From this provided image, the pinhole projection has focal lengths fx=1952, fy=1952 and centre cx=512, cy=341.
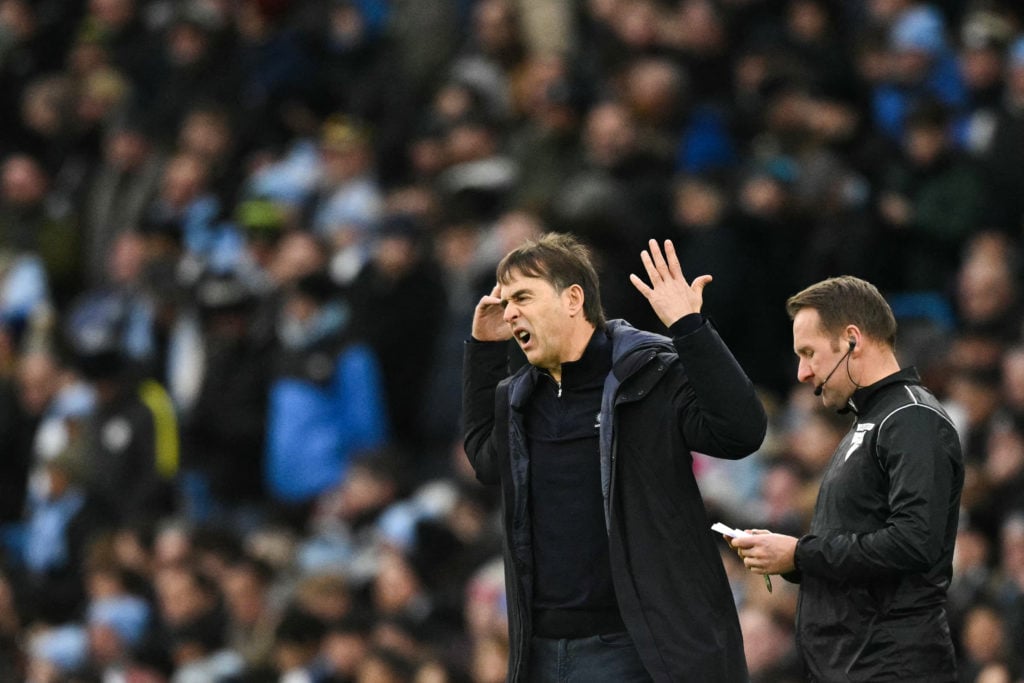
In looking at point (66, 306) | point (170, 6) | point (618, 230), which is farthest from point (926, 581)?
point (170, 6)

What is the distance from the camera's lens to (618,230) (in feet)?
32.1

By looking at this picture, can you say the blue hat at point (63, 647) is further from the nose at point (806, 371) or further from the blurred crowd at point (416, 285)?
the nose at point (806, 371)

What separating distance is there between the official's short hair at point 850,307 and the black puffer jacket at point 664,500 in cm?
35

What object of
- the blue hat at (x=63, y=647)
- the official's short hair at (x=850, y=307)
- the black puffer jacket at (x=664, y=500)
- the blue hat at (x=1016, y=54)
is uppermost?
the blue hat at (x=1016, y=54)

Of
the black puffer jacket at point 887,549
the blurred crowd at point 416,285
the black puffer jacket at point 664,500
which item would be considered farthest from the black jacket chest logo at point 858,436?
the blurred crowd at point 416,285

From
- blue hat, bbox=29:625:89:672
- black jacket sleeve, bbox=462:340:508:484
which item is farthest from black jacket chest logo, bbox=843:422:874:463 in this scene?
blue hat, bbox=29:625:89:672

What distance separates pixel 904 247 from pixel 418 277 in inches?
105

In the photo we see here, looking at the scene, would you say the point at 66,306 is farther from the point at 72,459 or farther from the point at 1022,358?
the point at 1022,358

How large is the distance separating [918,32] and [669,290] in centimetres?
644

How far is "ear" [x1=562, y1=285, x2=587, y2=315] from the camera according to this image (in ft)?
16.7

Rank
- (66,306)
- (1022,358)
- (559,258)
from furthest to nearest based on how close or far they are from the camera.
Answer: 1. (66,306)
2. (1022,358)
3. (559,258)

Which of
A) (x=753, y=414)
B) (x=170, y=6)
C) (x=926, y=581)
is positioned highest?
(x=170, y=6)

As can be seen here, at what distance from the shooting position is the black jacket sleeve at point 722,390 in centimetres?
475

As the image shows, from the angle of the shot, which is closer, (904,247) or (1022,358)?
(1022,358)
